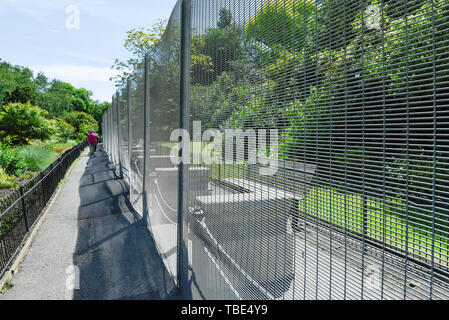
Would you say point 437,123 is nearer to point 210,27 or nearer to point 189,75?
point 210,27

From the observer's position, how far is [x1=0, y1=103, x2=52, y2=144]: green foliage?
737 inches

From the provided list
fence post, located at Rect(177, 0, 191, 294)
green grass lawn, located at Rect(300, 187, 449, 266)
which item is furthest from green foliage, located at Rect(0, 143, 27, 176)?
green grass lawn, located at Rect(300, 187, 449, 266)

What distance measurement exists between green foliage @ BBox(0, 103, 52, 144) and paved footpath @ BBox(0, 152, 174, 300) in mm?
14006

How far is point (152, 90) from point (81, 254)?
301cm

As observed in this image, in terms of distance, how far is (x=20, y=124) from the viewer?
1878 cm

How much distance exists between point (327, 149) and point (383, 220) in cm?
36

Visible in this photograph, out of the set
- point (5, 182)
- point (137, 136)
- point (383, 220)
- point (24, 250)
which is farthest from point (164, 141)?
point (5, 182)

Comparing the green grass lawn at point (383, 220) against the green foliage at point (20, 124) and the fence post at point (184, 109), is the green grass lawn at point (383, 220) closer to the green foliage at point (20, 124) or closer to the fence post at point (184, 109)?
the fence post at point (184, 109)

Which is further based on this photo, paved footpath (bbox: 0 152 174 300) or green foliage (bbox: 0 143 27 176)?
green foliage (bbox: 0 143 27 176)

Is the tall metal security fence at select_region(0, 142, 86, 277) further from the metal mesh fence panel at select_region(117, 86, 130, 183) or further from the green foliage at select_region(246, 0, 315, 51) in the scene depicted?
the green foliage at select_region(246, 0, 315, 51)

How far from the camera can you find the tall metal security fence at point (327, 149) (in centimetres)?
98

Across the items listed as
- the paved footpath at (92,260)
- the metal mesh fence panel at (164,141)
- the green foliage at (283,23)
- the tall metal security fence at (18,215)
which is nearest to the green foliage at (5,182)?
the tall metal security fence at (18,215)

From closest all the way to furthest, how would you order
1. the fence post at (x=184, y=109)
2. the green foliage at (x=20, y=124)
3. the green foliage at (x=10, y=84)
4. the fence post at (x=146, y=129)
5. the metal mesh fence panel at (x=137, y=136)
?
the fence post at (x=184, y=109) < the fence post at (x=146, y=129) < the metal mesh fence panel at (x=137, y=136) < the green foliage at (x=20, y=124) < the green foliage at (x=10, y=84)

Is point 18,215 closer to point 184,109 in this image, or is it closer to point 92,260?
point 92,260
